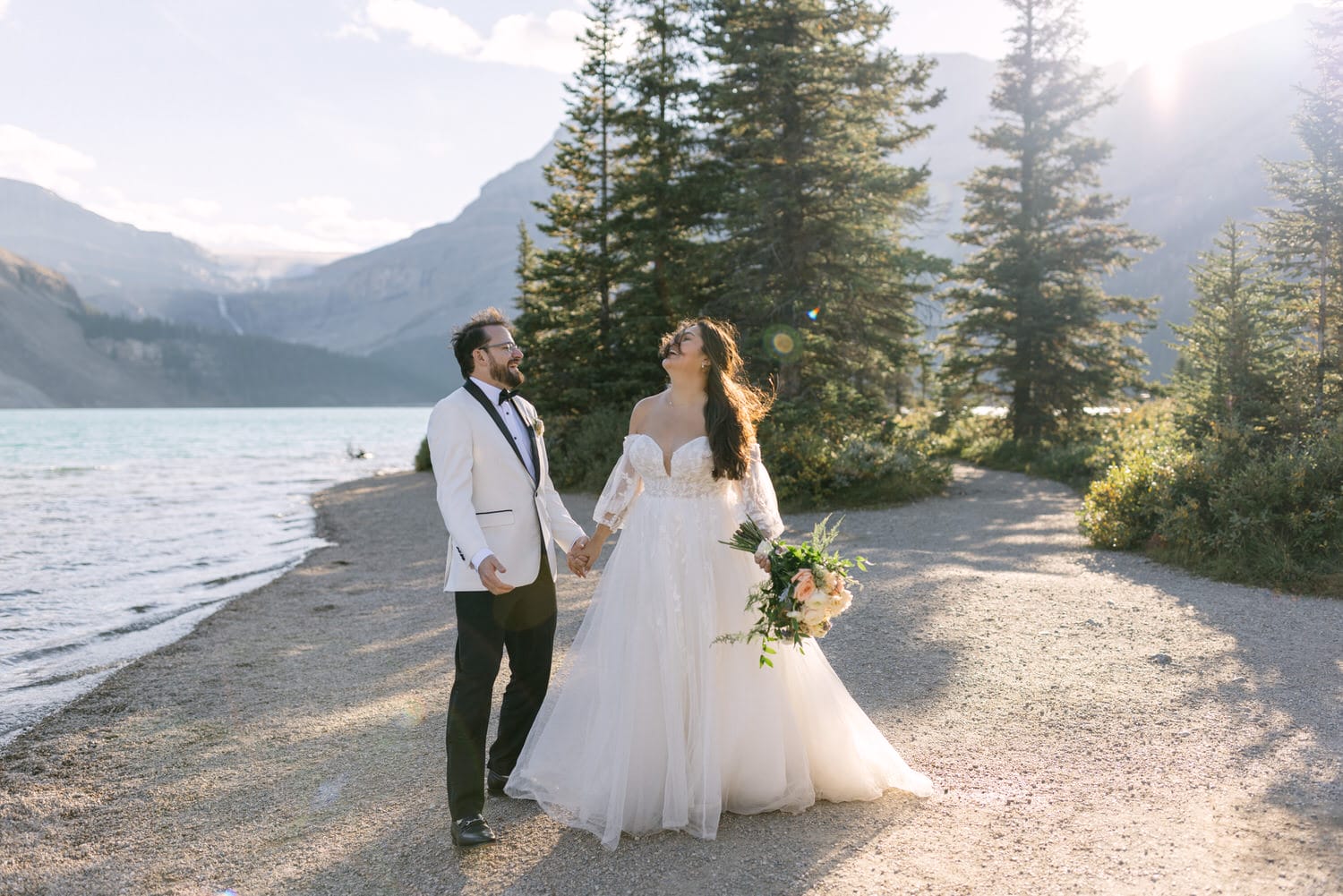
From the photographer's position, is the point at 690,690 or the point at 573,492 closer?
the point at 690,690

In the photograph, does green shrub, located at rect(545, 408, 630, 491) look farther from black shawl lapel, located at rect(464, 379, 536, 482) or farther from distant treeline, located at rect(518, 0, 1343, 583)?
black shawl lapel, located at rect(464, 379, 536, 482)

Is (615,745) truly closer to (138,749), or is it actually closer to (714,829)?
(714,829)

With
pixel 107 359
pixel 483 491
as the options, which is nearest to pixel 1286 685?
pixel 483 491

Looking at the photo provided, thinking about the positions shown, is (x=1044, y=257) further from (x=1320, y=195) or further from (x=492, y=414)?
(x=492, y=414)

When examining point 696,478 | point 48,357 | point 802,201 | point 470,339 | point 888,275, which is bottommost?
point 696,478

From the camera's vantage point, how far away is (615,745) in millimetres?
3625

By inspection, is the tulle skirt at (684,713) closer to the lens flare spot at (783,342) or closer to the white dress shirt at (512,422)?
the white dress shirt at (512,422)

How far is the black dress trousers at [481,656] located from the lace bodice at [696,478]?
0.53 metres

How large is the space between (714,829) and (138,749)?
387cm

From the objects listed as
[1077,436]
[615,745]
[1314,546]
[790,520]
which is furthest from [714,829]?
[1077,436]

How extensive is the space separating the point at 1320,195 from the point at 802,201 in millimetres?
→ 8385

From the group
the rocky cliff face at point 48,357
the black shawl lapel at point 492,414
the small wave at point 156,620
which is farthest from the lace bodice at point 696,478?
the rocky cliff face at point 48,357

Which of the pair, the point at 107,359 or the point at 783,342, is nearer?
the point at 783,342

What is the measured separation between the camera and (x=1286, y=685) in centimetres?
557
